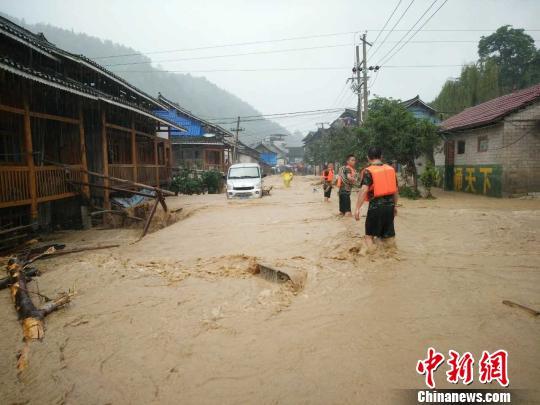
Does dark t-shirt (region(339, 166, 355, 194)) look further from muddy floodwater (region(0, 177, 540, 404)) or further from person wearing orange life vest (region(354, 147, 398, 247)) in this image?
person wearing orange life vest (region(354, 147, 398, 247))

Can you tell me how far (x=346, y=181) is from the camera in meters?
8.93

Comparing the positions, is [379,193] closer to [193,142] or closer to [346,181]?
[346,181]

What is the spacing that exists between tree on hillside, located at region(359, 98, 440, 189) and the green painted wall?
2420 millimetres

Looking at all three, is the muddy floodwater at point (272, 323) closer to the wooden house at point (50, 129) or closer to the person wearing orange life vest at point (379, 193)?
the person wearing orange life vest at point (379, 193)

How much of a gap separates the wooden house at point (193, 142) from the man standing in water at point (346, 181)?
20.8 m

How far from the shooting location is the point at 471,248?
6.16 meters

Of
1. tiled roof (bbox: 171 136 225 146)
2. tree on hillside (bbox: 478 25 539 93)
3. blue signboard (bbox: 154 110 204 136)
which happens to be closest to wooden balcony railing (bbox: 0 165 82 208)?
tiled roof (bbox: 171 136 225 146)

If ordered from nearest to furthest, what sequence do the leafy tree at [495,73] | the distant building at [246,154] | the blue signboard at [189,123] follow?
the leafy tree at [495,73]
the blue signboard at [189,123]
the distant building at [246,154]

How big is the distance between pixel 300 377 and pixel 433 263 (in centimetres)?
355

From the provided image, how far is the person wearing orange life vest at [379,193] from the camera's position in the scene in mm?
4922

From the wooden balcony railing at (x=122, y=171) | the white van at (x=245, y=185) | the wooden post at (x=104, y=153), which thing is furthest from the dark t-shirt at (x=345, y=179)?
the wooden balcony railing at (x=122, y=171)

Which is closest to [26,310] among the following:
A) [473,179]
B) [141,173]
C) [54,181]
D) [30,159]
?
[30,159]

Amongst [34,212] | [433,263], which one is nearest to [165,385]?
[433,263]

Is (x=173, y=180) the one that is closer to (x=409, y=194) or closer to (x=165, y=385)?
(x=409, y=194)
